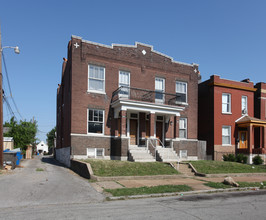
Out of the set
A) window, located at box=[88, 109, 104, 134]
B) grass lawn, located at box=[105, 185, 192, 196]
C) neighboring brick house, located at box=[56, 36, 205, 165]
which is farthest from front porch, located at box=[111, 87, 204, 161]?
grass lawn, located at box=[105, 185, 192, 196]

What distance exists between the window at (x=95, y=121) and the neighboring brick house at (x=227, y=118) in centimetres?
1098

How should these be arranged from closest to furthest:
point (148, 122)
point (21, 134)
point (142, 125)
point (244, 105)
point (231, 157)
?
point (142, 125) → point (148, 122) → point (231, 157) → point (244, 105) → point (21, 134)

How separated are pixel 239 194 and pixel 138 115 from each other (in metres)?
11.5

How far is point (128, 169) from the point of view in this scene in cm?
1470

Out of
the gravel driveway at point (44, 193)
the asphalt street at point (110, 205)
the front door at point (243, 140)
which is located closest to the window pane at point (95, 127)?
the gravel driveway at point (44, 193)

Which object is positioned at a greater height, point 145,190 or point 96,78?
point 96,78

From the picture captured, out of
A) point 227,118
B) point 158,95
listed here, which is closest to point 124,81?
point 158,95

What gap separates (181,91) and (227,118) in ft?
18.9

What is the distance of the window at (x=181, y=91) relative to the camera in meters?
22.9

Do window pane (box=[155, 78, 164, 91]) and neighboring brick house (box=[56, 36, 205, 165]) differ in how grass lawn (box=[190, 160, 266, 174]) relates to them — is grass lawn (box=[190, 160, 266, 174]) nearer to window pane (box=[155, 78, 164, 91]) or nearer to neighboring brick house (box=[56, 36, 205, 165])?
neighboring brick house (box=[56, 36, 205, 165])

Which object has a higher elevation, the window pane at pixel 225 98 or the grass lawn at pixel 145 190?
the window pane at pixel 225 98

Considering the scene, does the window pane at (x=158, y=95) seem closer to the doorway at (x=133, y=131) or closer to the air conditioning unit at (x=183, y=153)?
the doorway at (x=133, y=131)

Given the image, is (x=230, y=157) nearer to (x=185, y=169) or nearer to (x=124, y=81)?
(x=185, y=169)

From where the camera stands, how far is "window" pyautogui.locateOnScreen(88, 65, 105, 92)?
64.8 feet
